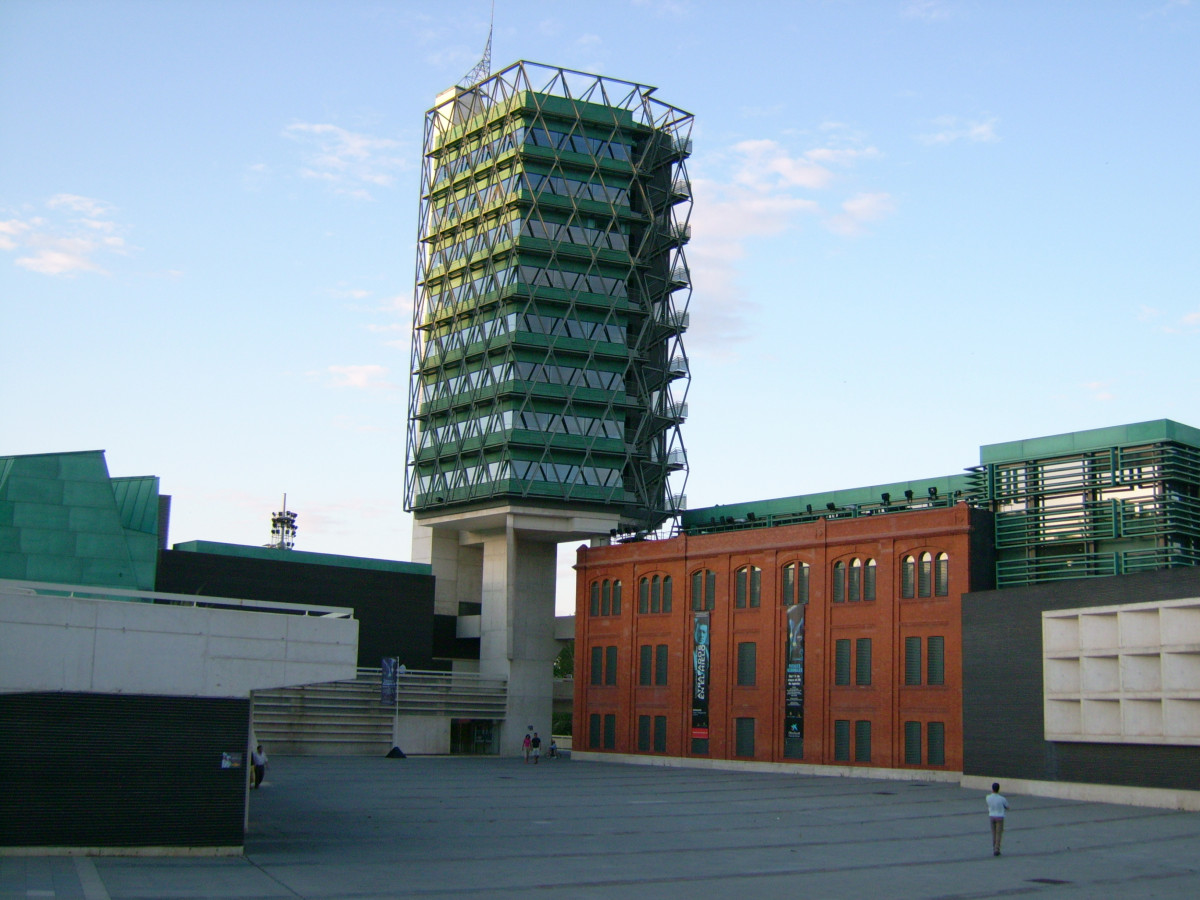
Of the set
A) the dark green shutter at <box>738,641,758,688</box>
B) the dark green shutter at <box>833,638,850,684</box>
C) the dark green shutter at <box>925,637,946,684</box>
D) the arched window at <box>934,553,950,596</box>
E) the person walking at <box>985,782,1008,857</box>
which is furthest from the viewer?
the dark green shutter at <box>738,641,758,688</box>

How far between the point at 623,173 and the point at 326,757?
145 ft

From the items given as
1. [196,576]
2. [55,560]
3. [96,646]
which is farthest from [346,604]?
[96,646]

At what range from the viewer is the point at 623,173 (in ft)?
304

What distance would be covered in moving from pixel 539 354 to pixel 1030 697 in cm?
4448

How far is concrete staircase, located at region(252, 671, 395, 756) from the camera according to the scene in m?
77.1

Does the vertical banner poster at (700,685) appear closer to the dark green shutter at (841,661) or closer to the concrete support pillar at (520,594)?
the dark green shutter at (841,661)

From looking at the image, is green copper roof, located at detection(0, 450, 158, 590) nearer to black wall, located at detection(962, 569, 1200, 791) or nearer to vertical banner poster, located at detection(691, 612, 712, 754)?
black wall, located at detection(962, 569, 1200, 791)

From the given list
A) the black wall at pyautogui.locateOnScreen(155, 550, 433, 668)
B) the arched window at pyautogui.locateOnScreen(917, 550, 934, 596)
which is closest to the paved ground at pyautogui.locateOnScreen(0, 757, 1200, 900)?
the arched window at pyautogui.locateOnScreen(917, 550, 934, 596)

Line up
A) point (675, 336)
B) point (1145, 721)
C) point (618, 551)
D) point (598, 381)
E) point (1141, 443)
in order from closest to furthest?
point (1145, 721) → point (1141, 443) → point (618, 551) → point (598, 381) → point (675, 336)

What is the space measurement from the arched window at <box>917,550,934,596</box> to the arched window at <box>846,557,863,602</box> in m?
3.78

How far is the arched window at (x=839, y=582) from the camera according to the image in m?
66.6

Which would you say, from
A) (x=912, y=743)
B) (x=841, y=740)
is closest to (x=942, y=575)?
(x=912, y=743)

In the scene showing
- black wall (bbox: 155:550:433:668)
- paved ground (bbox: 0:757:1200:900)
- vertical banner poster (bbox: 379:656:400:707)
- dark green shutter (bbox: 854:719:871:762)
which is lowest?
paved ground (bbox: 0:757:1200:900)

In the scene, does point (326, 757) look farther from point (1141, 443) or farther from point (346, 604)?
point (1141, 443)
